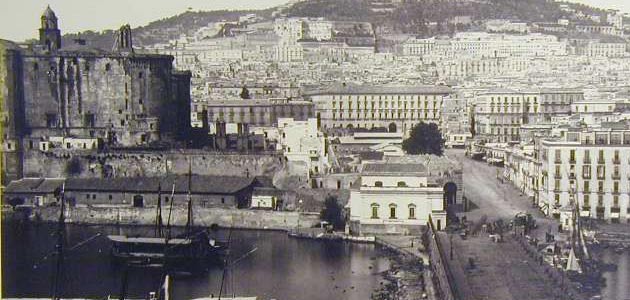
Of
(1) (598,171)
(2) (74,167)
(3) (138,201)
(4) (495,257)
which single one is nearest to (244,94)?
(2) (74,167)

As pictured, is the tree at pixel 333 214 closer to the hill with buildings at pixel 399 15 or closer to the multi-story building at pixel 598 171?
the hill with buildings at pixel 399 15

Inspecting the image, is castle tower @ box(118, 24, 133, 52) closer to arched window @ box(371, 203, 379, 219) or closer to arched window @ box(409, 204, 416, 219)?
arched window @ box(371, 203, 379, 219)

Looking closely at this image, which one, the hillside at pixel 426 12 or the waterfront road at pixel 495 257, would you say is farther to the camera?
the hillside at pixel 426 12

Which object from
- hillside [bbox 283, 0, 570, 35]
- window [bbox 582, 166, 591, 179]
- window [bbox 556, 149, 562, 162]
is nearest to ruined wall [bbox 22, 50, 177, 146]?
hillside [bbox 283, 0, 570, 35]

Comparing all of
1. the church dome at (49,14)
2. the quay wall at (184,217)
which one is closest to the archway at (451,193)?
the quay wall at (184,217)

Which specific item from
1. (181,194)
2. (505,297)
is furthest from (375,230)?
(505,297)

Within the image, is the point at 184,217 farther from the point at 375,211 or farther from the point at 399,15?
the point at 399,15
